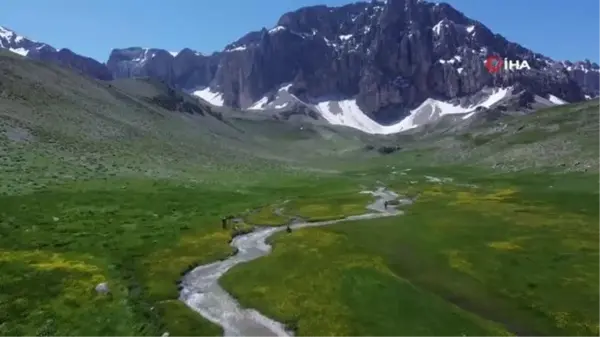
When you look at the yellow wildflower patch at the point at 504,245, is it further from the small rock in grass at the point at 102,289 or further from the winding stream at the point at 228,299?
the small rock in grass at the point at 102,289

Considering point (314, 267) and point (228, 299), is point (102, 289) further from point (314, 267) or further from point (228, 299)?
point (314, 267)

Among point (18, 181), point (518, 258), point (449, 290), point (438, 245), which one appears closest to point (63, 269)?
point (449, 290)

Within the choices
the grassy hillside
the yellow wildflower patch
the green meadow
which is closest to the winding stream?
the green meadow

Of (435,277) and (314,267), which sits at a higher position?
(314,267)

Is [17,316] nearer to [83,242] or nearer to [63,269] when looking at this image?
[63,269]

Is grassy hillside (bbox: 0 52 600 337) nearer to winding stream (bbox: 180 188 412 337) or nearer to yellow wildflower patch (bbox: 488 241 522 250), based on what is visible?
yellow wildflower patch (bbox: 488 241 522 250)

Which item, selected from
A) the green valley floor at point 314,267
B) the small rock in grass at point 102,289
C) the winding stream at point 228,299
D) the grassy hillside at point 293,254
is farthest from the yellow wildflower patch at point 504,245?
the small rock in grass at point 102,289

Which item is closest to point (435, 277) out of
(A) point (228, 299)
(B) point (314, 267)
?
(B) point (314, 267)

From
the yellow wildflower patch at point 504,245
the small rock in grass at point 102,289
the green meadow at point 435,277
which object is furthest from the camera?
the yellow wildflower patch at point 504,245
